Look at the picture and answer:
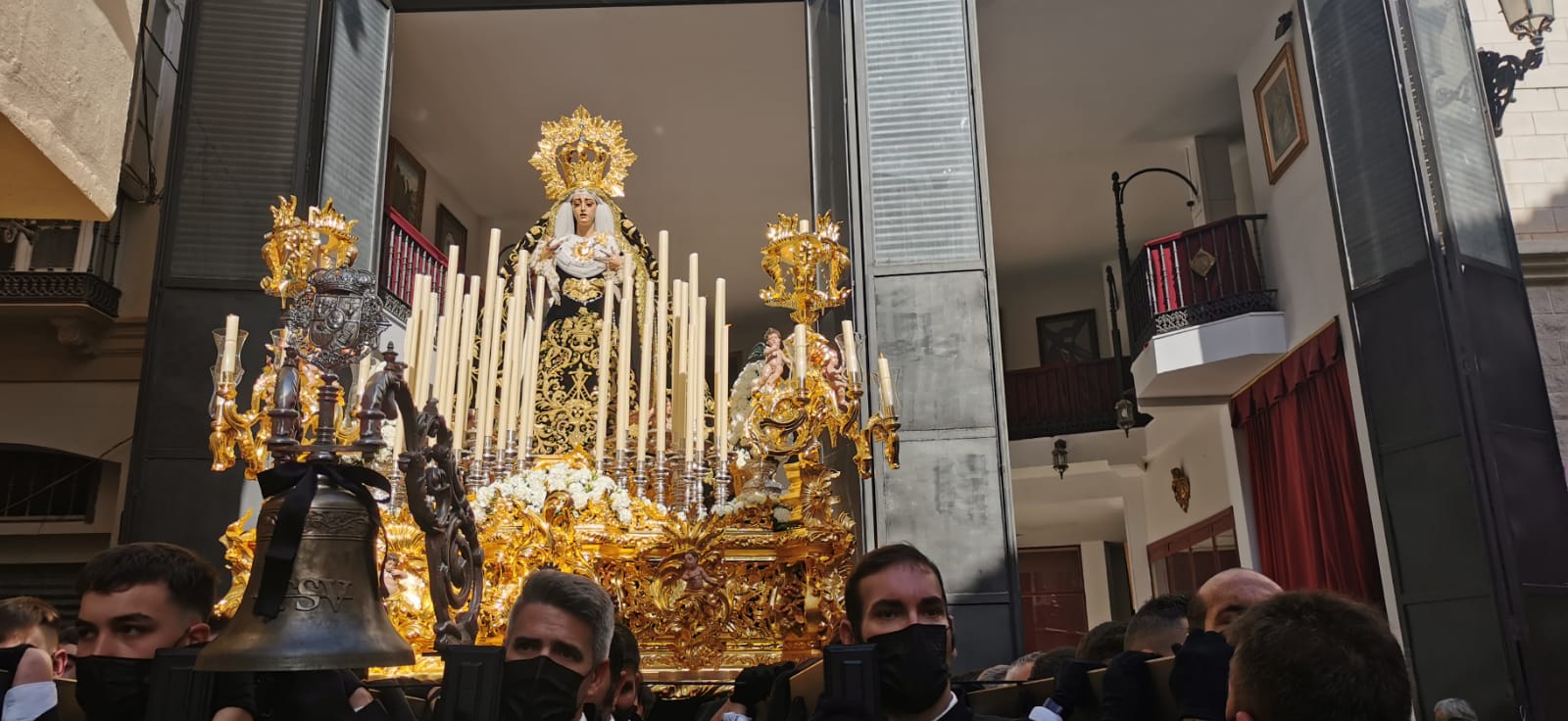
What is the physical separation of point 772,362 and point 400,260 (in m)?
5.62

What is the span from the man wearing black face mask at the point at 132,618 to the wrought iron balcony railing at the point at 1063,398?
12215 mm

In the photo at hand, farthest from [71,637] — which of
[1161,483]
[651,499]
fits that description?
[1161,483]

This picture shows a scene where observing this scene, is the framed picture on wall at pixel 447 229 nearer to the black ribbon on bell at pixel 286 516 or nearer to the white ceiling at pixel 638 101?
the white ceiling at pixel 638 101

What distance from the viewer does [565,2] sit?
8.70 m

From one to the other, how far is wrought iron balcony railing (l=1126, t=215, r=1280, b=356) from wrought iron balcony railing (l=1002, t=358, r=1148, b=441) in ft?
10.1

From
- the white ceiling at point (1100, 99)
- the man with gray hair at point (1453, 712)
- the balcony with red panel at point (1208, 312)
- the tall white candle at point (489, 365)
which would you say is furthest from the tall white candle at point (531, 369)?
the balcony with red panel at point (1208, 312)

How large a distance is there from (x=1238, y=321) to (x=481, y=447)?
24.1ft

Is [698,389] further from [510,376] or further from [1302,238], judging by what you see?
[1302,238]

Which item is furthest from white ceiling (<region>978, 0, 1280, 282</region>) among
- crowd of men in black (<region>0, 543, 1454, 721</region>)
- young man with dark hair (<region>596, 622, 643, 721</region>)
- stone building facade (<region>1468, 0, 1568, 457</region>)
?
crowd of men in black (<region>0, 543, 1454, 721</region>)

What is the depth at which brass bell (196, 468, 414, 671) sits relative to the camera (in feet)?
5.29

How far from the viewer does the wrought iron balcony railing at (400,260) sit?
364 inches

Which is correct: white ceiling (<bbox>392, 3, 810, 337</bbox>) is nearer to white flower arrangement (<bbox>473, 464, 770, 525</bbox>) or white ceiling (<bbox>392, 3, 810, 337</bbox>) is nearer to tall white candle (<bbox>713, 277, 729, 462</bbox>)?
tall white candle (<bbox>713, 277, 729, 462</bbox>)

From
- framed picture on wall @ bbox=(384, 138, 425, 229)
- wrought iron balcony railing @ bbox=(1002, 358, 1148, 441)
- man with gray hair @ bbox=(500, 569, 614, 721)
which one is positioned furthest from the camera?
wrought iron balcony railing @ bbox=(1002, 358, 1148, 441)

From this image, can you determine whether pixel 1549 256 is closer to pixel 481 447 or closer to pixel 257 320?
pixel 481 447
